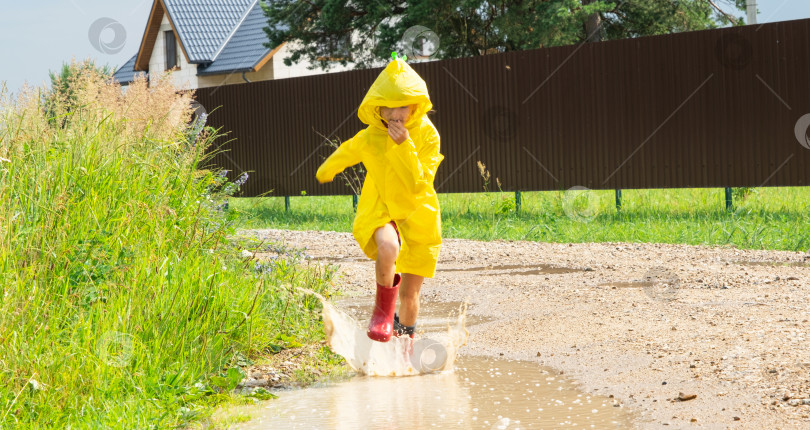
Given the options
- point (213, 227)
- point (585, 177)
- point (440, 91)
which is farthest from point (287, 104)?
point (213, 227)

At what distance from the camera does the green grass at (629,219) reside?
8.66m

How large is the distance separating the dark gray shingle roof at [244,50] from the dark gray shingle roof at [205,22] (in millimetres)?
396

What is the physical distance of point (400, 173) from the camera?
4160mm

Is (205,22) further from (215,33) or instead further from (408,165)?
(408,165)

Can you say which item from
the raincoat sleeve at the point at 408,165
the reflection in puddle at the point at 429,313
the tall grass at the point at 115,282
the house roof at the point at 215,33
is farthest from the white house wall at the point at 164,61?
the raincoat sleeve at the point at 408,165

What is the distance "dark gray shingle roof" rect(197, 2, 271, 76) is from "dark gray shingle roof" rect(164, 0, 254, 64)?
40cm

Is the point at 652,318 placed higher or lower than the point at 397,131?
lower

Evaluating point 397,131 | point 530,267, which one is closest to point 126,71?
point 530,267

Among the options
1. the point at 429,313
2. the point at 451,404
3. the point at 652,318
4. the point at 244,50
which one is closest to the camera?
the point at 451,404

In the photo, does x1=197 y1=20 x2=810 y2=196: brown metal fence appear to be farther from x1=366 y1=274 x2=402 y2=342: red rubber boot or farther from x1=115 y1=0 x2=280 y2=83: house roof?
x1=115 y1=0 x2=280 y2=83: house roof

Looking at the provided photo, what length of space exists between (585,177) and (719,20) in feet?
36.3

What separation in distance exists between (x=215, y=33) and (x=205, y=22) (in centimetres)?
64

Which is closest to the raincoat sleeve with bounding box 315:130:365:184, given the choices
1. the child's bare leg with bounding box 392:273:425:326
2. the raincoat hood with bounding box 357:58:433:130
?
the raincoat hood with bounding box 357:58:433:130

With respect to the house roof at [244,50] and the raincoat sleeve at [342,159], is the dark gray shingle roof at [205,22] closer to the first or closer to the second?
the house roof at [244,50]
